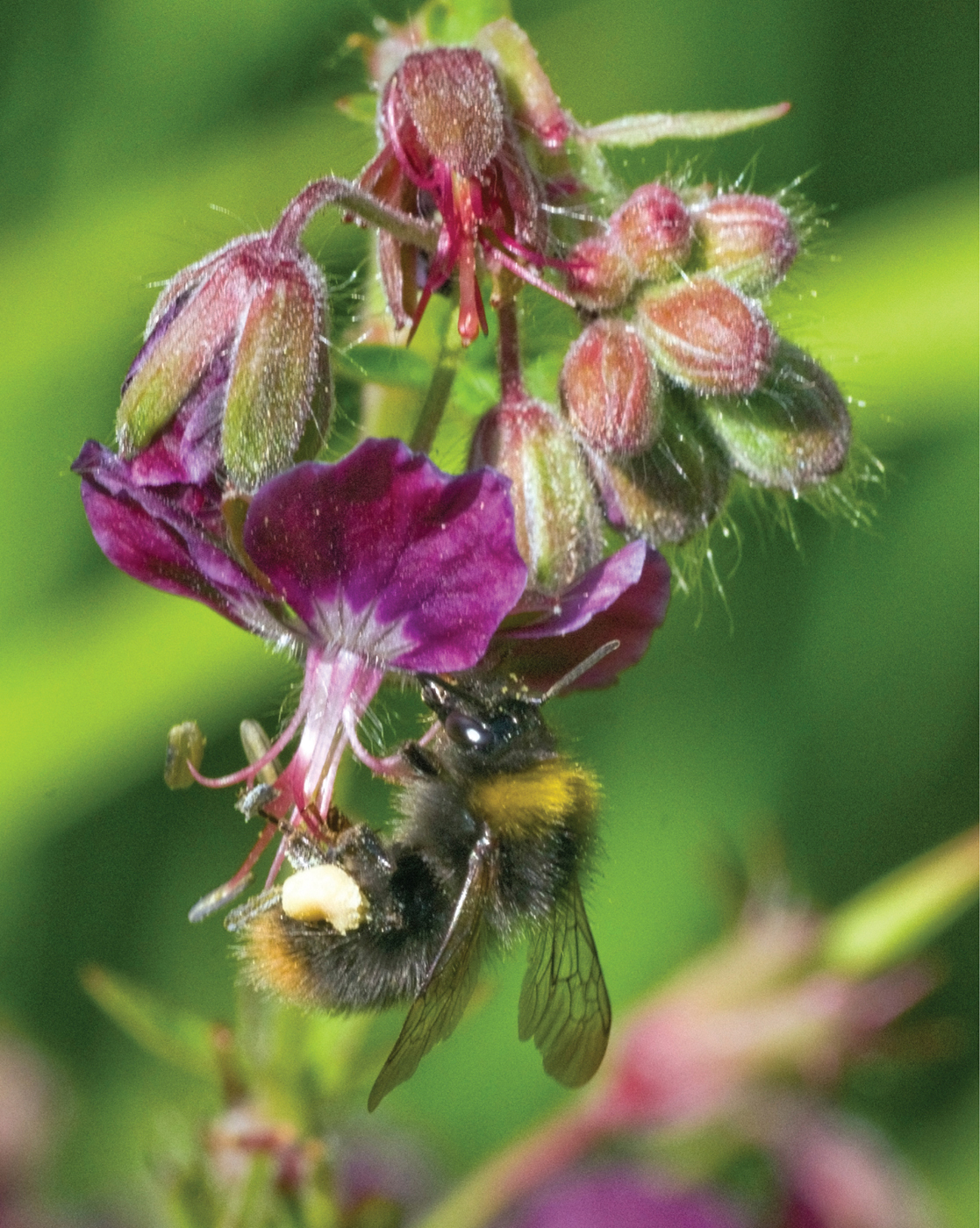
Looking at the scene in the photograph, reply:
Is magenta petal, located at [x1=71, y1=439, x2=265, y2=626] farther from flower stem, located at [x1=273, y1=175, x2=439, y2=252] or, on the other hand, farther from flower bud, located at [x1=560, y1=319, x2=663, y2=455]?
flower bud, located at [x1=560, y1=319, x2=663, y2=455]

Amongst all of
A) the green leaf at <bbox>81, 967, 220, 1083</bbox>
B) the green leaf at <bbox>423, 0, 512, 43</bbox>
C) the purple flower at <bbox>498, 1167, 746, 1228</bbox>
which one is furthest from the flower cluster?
the purple flower at <bbox>498, 1167, 746, 1228</bbox>

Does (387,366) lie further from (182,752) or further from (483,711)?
(182,752)

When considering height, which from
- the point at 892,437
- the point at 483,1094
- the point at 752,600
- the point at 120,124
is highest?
the point at 120,124

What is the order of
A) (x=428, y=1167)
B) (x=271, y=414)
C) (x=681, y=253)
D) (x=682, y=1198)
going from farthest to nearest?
(x=428, y=1167)
(x=682, y=1198)
(x=681, y=253)
(x=271, y=414)

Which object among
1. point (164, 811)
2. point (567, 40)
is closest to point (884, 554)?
point (567, 40)

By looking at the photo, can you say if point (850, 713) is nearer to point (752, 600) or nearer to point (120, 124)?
point (752, 600)

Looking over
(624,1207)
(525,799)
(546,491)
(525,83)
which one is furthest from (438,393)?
(624,1207)

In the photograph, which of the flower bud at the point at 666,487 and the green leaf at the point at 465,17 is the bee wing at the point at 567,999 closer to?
the flower bud at the point at 666,487

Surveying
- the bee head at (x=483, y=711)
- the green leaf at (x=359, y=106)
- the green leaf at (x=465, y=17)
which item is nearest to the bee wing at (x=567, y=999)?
the bee head at (x=483, y=711)
